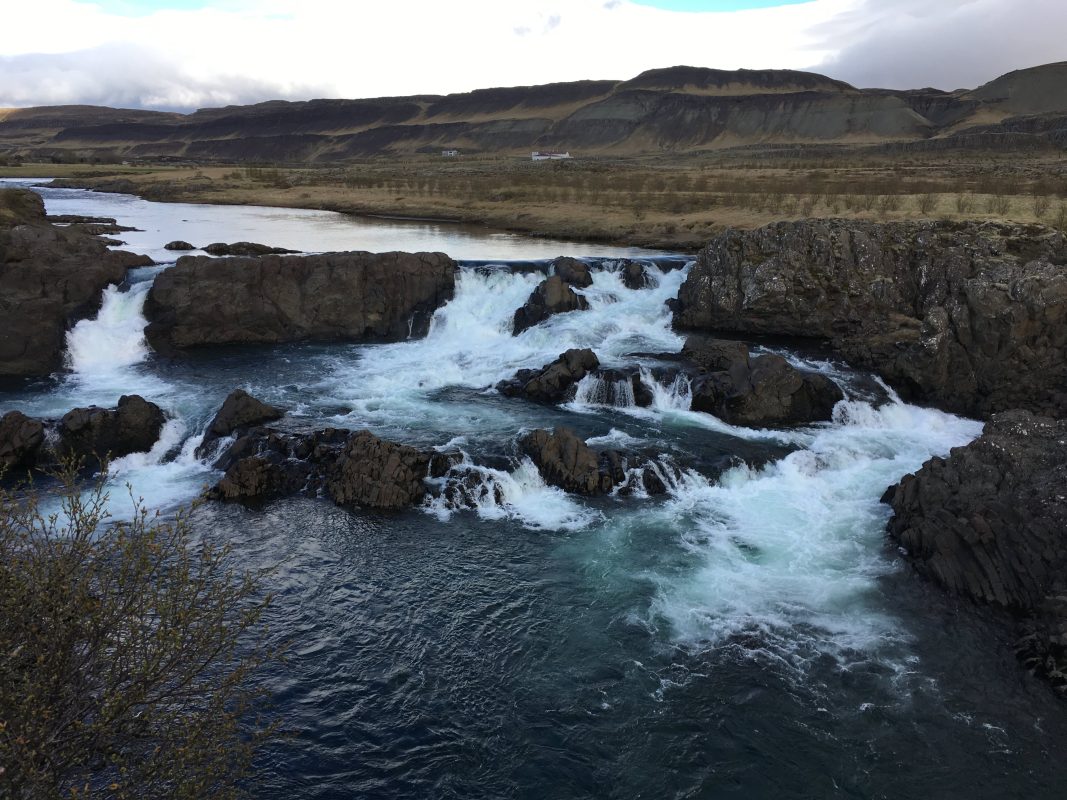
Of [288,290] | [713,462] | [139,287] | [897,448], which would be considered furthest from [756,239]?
[139,287]

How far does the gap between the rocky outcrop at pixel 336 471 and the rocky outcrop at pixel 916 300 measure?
1606 cm

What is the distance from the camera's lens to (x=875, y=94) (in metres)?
156

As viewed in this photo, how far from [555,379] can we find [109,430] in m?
13.1

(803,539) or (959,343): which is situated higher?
(959,343)

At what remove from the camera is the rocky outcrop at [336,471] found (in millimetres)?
18734

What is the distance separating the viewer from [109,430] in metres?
20.8

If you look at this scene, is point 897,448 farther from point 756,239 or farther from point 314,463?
point 314,463

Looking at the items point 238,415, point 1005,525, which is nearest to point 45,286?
point 238,415

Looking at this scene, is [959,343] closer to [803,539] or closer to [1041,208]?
[803,539]

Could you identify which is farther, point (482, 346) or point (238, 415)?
point (482, 346)

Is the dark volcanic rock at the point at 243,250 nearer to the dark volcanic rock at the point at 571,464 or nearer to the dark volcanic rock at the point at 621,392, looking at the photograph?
the dark volcanic rock at the point at 621,392

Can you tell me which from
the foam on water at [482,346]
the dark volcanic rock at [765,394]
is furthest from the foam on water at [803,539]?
the foam on water at [482,346]

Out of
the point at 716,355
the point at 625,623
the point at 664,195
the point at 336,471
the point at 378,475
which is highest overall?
the point at 664,195

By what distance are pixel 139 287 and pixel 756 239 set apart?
25.1m
